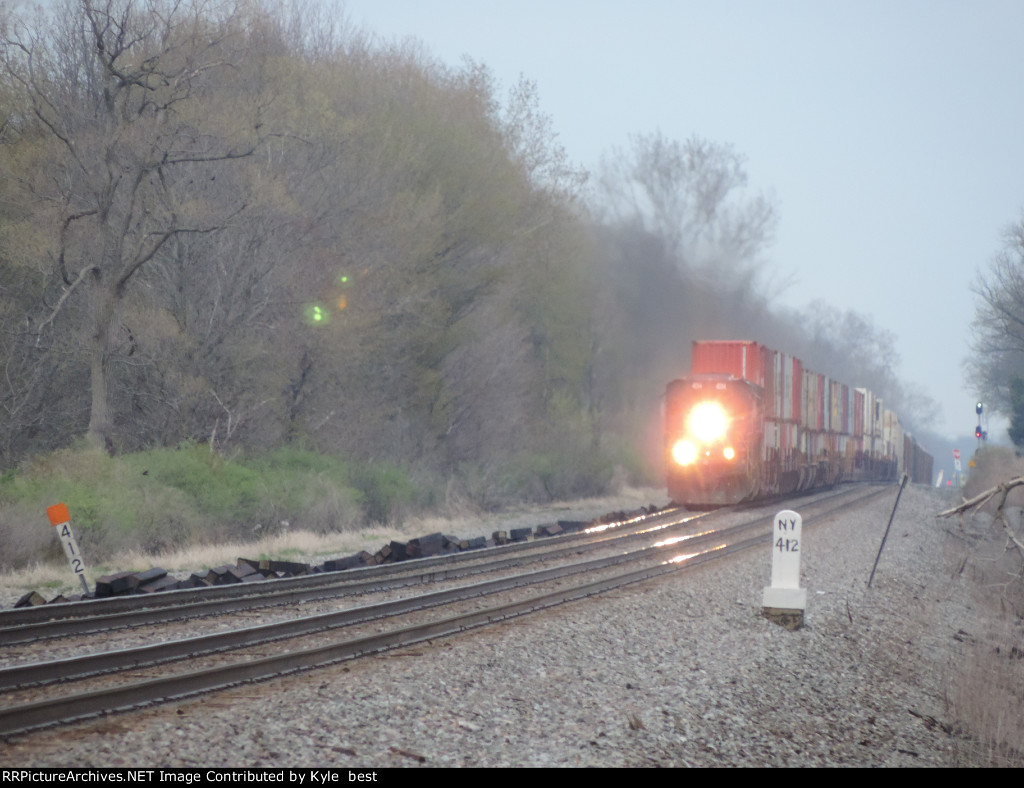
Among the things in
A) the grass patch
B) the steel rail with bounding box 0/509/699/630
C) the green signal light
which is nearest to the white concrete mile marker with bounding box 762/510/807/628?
the steel rail with bounding box 0/509/699/630

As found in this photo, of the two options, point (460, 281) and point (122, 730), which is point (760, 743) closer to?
point (122, 730)

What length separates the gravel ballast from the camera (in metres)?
6.17

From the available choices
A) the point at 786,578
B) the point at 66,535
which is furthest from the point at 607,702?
the point at 66,535

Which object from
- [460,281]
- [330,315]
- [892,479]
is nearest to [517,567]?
[330,315]

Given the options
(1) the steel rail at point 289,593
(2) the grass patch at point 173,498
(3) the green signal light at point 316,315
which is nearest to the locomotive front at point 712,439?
(1) the steel rail at point 289,593

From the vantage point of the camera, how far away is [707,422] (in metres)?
24.6

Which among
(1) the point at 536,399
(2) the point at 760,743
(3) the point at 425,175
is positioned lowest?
(2) the point at 760,743

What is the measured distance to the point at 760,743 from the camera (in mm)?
7355

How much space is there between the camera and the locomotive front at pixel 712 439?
24312mm

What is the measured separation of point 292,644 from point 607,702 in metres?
3.03

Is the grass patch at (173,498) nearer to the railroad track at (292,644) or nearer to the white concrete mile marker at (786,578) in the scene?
the railroad track at (292,644)

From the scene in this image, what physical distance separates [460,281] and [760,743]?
25.4m

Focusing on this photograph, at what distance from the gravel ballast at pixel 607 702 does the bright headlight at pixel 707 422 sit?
35.4 ft

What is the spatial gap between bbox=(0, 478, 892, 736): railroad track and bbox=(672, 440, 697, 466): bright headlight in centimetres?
788
